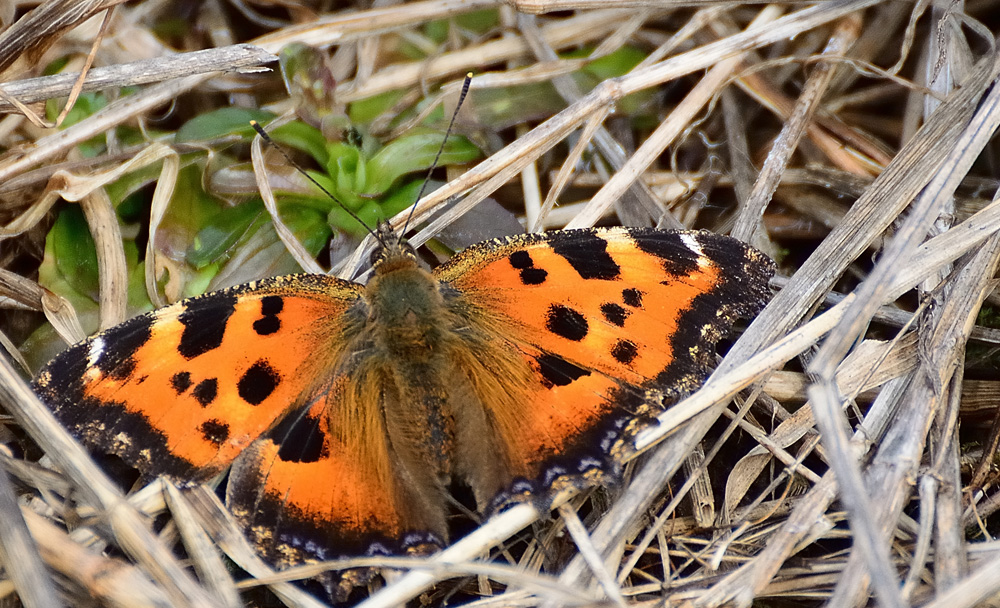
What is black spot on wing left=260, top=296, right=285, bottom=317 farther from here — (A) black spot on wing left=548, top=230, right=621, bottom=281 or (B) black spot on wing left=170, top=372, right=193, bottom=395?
(A) black spot on wing left=548, top=230, right=621, bottom=281

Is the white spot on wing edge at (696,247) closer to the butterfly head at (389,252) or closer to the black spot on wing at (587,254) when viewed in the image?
the black spot on wing at (587,254)

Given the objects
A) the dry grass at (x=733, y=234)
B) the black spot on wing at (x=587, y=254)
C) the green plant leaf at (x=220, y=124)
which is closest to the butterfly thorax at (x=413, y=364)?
the dry grass at (x=733, y=234)

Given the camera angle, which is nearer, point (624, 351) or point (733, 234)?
point (624, 351)

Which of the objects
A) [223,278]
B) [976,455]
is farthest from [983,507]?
[223,278]

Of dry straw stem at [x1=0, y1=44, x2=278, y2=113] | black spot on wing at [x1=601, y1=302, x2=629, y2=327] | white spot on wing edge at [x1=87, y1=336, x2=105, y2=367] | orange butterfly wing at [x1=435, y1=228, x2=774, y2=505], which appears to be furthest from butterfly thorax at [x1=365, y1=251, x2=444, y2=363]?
dry straw stem at [x1=0, y1=44, x2=278, y2=113]

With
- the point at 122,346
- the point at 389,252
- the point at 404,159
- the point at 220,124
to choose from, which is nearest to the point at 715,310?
the point at 389,252

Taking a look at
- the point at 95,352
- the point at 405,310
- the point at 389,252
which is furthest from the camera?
the point at 389,252

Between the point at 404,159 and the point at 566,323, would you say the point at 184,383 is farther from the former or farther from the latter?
the point at 404,159
